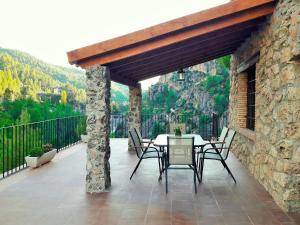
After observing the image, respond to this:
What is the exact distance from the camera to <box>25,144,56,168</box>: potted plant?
22.8ft

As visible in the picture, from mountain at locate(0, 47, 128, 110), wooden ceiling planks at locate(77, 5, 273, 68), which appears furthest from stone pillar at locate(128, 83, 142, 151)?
mountain at locate(0, 47, 128, 110)

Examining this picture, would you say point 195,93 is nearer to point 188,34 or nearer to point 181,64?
point 181,64

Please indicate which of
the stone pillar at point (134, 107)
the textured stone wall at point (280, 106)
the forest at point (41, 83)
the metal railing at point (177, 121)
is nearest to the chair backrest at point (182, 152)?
the textured stone wall at point (280, 106)

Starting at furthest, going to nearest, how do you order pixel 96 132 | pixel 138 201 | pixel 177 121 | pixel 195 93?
pixel 195 93 → pixel 177 121 → pixel 96 132 → pixel 138 201

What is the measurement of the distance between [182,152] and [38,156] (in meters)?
3.46

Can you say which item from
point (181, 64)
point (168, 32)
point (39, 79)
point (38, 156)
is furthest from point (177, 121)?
point (39, 79)

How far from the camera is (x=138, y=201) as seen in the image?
4625 mm

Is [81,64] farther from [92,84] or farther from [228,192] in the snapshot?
[228,192]

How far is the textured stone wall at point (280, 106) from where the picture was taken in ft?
13.7

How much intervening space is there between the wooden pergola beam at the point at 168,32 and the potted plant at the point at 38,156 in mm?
2896

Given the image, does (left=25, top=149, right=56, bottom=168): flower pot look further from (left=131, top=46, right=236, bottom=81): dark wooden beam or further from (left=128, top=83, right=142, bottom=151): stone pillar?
(left=131, top=46, right=236, bottom=81): dark wooden beam

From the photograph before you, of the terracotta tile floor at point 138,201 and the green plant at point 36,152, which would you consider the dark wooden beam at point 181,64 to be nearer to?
the terracotta tile floor at point 138,201

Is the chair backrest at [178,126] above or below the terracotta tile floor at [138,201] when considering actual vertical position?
above

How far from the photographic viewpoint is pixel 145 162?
24.8 feet
